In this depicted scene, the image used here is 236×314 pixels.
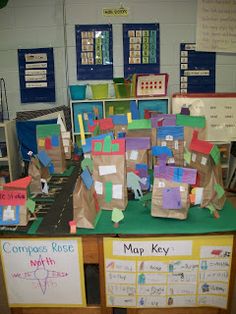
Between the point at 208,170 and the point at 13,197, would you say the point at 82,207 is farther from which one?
the point at 208,170

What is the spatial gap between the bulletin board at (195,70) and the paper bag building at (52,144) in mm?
Result: 1926

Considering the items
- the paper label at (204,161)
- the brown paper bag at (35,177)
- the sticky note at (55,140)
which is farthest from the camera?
the sticky note at (55,140)

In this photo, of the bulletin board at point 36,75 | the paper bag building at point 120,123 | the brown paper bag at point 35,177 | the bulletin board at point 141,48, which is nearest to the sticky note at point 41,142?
the brown paper bag at point 35,177

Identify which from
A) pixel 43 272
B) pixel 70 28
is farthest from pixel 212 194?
pixel 70 28

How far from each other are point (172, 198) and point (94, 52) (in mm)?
2510

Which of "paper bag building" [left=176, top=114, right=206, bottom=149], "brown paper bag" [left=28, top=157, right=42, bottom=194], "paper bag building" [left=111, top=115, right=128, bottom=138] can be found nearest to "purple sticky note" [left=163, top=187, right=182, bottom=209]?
"paper bag building" [left=176, top=114, right=206, bottom=149]

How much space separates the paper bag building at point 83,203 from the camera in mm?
1478

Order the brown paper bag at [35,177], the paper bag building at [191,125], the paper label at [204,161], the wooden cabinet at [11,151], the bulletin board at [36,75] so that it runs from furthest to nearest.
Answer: the bulletin board at [36,75] → the wooden cabinet at [11,151] → the paper bag building at [191,125] → the brown paper bag at [35,177] → the paper label at [204,161]

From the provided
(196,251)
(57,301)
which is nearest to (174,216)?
(196,251)

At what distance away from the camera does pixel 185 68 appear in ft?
11.8

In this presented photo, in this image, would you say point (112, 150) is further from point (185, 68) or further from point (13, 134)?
point (185, 68)

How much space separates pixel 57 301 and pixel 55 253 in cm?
29

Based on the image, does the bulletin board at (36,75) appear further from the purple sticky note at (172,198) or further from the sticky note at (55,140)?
the purple sticky note at (172,198)

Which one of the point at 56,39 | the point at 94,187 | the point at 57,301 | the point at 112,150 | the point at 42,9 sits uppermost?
the point at 42,9
